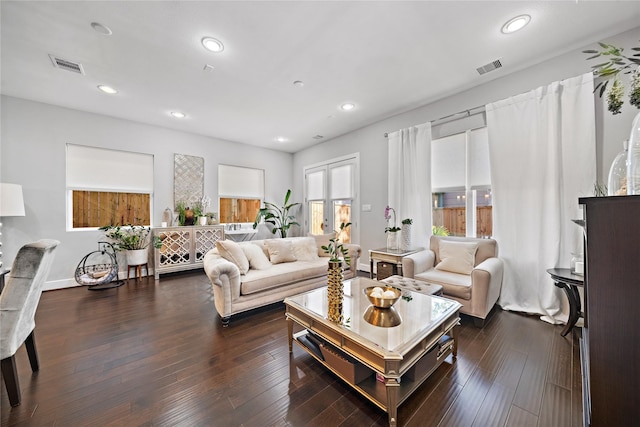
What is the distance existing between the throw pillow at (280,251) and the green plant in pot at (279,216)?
2.29 metres

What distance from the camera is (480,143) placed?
3.14 meters

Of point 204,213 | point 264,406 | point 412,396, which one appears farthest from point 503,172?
point 204,213

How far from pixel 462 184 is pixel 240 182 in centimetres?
460

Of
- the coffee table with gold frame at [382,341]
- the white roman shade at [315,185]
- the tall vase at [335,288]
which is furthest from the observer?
the white roman shade at [315,185]

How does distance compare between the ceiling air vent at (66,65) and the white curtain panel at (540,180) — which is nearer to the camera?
the white curtain panel at (540,180)

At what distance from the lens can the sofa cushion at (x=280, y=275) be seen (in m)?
2.54

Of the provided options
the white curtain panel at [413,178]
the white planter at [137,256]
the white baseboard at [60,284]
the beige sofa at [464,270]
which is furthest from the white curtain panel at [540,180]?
the white baseboard at [60,284]

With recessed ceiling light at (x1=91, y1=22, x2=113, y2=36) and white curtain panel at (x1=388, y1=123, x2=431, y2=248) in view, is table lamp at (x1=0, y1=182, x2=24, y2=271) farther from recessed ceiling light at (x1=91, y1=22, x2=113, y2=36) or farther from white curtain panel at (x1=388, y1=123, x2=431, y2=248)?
white curtain panel at (x1=388, y1=123, x2=431, y2=248)

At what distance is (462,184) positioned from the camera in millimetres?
3305

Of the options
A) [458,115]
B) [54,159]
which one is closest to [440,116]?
[458,115]

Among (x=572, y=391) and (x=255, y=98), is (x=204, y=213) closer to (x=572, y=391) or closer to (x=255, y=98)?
(x=255, y=98)

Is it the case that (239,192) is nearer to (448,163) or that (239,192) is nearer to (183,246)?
(183,246)

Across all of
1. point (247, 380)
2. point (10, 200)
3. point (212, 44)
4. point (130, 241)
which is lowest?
point (247, 380)

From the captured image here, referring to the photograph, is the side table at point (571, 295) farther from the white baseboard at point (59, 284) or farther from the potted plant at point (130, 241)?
the white baseboard at point (59, 284)
